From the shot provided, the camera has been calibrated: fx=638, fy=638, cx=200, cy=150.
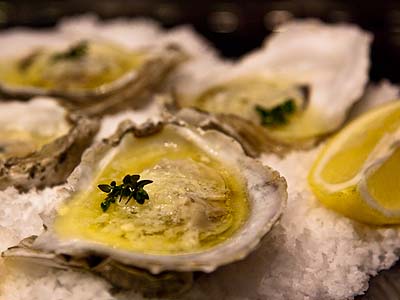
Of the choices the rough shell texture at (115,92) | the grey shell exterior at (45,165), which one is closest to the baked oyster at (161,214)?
the grey shell exterior at (45,165)

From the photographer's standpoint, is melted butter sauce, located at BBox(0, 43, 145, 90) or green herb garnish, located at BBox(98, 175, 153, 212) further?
melted butter sauce, located at BBox(0, 43, 145, 90)

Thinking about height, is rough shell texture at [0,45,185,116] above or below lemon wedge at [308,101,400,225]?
below

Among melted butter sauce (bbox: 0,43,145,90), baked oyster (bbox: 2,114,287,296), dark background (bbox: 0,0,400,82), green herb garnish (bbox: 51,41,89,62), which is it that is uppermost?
baked oyster (bbox: 2,114,287,296)

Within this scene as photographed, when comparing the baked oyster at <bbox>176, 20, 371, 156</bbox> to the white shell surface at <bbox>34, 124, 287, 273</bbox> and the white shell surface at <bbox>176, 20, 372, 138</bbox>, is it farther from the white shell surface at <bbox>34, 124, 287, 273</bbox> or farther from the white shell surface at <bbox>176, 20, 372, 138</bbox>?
the white shell surface at <bbox>34, 124, 287, 273</bbox>

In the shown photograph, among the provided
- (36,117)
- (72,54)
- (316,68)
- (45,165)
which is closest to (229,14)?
(316,68)

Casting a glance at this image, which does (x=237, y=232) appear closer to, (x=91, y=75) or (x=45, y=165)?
(x=45, y=165)

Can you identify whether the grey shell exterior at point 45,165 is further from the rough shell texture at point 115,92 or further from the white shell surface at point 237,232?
the rough shell texture at point 115,92

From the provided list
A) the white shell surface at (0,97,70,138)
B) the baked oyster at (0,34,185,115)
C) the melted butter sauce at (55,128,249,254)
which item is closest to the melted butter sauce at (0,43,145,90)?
the baked oyster at (0,34,185,115)
